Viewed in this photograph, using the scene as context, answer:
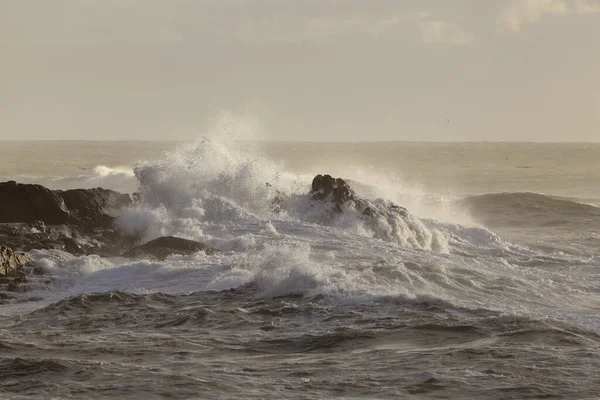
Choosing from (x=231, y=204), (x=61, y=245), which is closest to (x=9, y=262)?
(x=61, y=245)

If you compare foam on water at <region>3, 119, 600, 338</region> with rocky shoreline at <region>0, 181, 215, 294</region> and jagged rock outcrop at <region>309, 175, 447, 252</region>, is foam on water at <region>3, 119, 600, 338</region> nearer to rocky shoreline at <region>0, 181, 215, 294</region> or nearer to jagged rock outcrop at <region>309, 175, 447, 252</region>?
jagged rock outcrop at <region>309, 175, 447, 252</region>

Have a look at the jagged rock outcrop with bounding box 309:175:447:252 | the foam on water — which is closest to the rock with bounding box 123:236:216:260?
the foam on water

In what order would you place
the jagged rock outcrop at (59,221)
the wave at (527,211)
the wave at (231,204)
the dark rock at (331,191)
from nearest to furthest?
the jagged rock outcrop at (59,221) < the wave at (231,204) < the dark rock at (331,191) < the wave at (527,211)

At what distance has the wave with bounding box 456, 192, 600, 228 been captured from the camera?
129 ft

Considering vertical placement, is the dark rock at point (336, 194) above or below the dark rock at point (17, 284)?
above

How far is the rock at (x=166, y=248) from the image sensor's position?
20.9 meters

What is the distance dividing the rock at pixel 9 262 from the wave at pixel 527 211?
948 inches

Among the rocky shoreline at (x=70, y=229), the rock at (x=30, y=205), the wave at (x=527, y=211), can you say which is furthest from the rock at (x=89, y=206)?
the wave at (x=527, y=211)

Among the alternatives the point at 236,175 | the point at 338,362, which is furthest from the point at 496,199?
the point at 338,362

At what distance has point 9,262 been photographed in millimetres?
18109

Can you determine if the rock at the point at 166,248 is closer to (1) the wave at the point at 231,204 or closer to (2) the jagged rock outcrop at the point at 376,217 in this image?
(1) the wave at the point at 231,204

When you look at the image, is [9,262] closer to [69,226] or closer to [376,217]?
[69,226]

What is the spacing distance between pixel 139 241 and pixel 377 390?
13.0 m

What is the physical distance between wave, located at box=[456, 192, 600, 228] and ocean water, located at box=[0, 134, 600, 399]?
31.0ft
